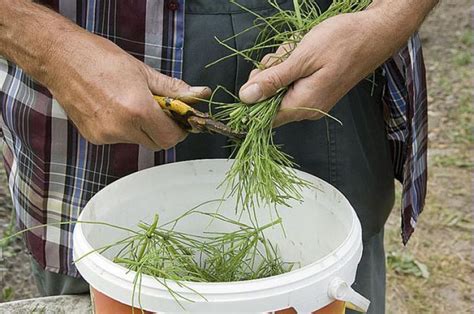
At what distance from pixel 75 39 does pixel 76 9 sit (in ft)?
0.45

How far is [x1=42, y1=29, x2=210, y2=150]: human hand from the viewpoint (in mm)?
1010

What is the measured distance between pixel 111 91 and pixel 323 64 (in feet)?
0.87

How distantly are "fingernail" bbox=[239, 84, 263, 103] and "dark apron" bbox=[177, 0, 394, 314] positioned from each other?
126 mm

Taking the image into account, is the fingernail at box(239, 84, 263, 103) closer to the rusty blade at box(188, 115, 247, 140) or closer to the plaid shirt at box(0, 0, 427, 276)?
the rusty blade at box(188, 115, 247, 140)

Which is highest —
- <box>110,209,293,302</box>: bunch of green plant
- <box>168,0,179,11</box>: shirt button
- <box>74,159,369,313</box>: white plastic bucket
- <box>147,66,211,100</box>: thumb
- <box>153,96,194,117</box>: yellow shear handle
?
<box>168,0,179,11</box>: shirt button

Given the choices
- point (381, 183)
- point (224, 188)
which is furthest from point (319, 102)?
point (381, 183)

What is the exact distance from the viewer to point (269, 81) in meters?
1.03

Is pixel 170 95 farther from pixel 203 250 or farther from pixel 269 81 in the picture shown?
pixel 203 250

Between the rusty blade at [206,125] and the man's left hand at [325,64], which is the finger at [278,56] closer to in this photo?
the man's left hand at [325,64]

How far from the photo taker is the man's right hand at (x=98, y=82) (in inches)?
39.9

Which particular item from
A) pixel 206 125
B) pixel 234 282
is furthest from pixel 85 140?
pixel 234 282

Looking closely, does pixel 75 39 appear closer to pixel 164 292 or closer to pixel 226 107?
pixel 226 107

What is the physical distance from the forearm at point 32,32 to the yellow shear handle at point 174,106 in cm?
16

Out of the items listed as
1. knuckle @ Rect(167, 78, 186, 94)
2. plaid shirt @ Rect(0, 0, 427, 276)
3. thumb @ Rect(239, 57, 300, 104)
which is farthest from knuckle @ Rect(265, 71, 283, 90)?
plaid shirt @ Rect(0, 0, 427, 276)
